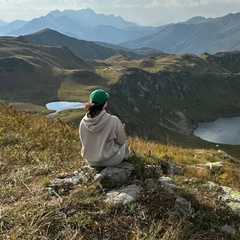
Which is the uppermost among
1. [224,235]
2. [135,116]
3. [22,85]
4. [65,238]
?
[65,238]

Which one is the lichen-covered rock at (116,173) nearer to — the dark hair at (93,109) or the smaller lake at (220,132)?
the dark hair at (93,109)

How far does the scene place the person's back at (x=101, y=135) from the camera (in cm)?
746

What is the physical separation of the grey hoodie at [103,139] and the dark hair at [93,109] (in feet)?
0.29

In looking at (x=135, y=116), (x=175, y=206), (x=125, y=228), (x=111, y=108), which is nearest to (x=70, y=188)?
(x=125, y=228)

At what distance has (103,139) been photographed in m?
7.70

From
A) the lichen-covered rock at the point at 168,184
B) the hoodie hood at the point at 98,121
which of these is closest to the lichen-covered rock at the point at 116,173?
the lichen-covered rock at the point at 168,184

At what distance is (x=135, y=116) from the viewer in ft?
580

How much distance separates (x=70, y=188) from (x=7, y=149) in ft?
12.2

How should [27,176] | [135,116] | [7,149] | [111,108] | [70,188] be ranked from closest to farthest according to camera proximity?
[70,188]
[27,176]
[7,149]
[111,108]
[135,116]

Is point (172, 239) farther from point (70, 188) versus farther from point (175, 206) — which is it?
point (70, 188)

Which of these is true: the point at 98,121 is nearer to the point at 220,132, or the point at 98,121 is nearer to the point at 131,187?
the point at 131,187

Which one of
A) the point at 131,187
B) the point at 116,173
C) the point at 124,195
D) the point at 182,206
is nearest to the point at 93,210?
the point at 124,195

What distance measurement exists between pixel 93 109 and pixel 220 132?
177 metres

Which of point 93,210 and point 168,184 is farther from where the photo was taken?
point 168,184
